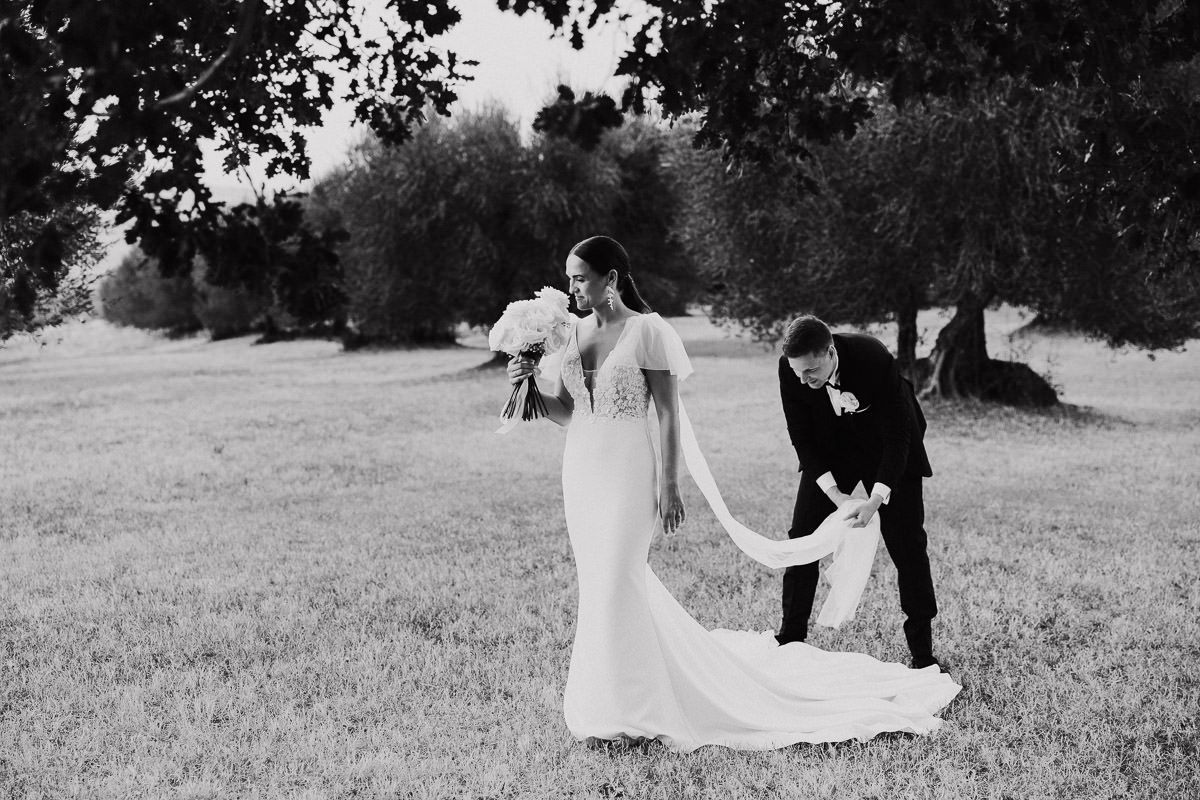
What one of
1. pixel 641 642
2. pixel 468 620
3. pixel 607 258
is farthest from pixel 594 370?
pixel 468 620

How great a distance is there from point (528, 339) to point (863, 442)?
7.24 feet

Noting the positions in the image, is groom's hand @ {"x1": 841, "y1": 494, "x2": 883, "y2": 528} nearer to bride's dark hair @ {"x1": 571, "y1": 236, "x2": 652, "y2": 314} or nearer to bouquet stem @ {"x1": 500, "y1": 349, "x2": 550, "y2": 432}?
bride's dark hair @ {"x1": 571, "y1": 236, "x2": 652, "y2": 314}

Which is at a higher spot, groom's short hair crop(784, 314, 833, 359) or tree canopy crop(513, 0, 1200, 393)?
tree canopy crop(513, 0, 1200, 393)

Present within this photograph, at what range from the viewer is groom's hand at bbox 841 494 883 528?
5.98 meters

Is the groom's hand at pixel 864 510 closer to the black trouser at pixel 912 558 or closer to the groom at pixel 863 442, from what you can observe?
the groom at pixel 863 442

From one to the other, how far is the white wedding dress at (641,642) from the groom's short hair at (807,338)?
0.64m

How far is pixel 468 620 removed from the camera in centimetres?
766

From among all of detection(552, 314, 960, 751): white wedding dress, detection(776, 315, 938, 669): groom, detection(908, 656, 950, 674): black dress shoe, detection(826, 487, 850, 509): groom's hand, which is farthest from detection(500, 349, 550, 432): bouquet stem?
detection(908, 656, 950, 674): black dress shoe

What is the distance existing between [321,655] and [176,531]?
17.0 ft

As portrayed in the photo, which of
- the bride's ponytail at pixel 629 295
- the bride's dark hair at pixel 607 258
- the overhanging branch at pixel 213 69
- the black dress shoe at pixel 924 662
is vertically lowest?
the black dress shoe at pixel 924 662

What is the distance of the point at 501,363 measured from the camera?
37.1 m

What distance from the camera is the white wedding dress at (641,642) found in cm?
545

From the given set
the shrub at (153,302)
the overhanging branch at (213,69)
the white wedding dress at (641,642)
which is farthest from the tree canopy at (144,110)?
the shrub at (153,302)

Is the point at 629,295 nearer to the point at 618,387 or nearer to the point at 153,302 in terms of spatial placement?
the point at 618,387
